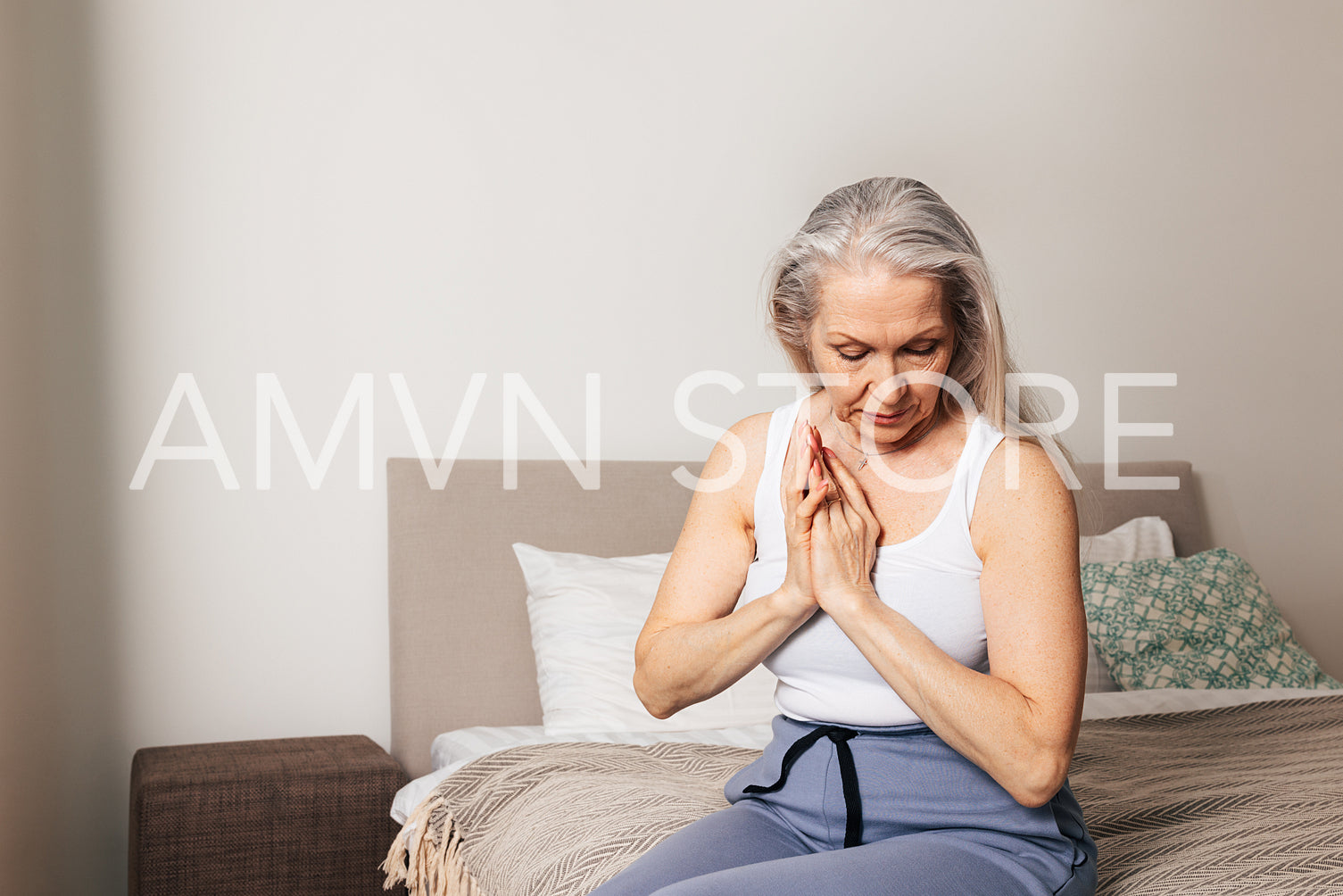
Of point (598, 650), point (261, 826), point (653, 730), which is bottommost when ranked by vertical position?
point (261, 826)

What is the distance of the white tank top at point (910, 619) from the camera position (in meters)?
1.25

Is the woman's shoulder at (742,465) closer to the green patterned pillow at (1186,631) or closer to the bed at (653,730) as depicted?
the bed at (653,730)

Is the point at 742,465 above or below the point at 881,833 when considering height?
Answer: above

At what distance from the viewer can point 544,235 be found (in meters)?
2.73

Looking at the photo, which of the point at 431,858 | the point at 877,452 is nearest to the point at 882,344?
the point at 877,452

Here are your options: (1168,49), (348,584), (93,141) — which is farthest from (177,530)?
(1168,49)

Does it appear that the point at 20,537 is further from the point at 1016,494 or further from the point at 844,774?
the point at 1016,494

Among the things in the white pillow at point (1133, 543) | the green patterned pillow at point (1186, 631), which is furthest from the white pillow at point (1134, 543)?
the green patterned pillow at point (1186, 631)

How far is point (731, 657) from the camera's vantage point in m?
1.29

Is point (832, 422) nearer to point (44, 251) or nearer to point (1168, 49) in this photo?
point (44, 251)

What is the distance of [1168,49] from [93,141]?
9.59 ft

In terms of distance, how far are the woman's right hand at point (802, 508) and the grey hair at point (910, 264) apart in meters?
0.13

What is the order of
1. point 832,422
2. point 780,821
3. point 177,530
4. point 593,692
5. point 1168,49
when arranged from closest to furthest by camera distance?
point 780,821 → point 832,422 → point 593,692 → point 177,530 → point 1168,49

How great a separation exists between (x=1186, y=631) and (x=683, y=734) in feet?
4.37
